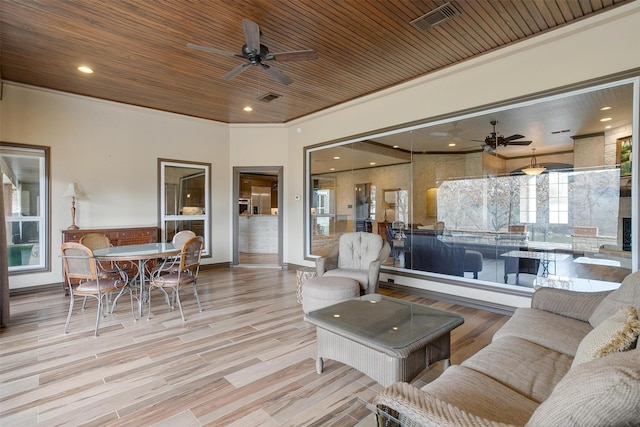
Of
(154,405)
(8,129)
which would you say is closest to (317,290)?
(154,405)

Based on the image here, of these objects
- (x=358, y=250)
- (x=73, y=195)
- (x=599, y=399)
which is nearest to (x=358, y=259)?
(x=358, y=250)

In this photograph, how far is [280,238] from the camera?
6.96 meters

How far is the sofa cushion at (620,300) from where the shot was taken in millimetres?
1833

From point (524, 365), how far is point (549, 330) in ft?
1.81

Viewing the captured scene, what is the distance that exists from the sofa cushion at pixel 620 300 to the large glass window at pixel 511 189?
5.28 feet

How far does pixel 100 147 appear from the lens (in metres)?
5.44

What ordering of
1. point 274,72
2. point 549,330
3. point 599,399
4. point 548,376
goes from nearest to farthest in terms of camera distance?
point 599,399
point 548,376
point 549,330
point 274,72

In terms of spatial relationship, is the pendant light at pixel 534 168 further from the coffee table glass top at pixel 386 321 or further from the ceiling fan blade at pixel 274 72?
the ceiling fan blade at pixel 274 72

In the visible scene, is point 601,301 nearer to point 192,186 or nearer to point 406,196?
point 406,196

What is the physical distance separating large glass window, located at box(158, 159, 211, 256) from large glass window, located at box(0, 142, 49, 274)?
1.71 m

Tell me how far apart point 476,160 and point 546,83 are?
4.12 ft

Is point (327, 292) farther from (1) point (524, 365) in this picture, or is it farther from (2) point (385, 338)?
(1) point (524, 365)

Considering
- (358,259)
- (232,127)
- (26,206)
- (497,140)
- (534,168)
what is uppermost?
(232,127)

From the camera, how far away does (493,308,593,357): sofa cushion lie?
6.10ft
